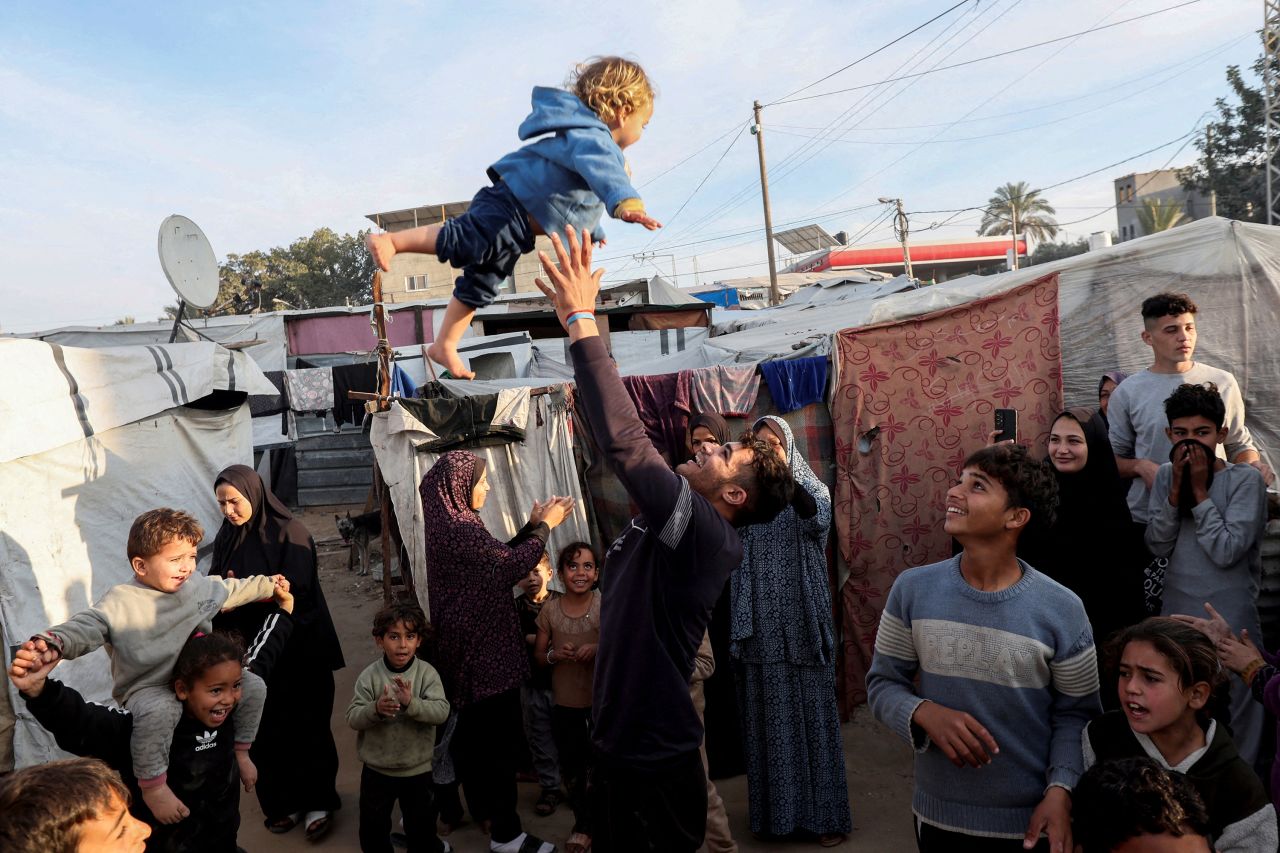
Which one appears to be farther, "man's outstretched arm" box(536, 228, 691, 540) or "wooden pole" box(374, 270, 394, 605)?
"wooden pole" box(374, 270, 394, 605)

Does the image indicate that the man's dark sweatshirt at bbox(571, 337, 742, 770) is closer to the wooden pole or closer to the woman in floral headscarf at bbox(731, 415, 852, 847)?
the wooden pole

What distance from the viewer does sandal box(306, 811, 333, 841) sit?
3.78 metres

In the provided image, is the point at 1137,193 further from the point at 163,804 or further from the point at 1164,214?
the point at 163,804

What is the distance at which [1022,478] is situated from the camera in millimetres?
1927

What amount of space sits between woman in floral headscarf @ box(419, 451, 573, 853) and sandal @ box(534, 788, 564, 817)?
40 centimetres

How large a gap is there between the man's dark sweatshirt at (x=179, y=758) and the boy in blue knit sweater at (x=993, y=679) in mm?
2154

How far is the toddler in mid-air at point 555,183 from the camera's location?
170 centimetres

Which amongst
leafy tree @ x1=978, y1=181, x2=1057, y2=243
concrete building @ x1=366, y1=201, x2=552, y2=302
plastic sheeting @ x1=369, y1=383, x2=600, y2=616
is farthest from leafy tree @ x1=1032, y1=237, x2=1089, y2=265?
plastic sheeting @ x1=369, y1=383, x2=600, y2=616

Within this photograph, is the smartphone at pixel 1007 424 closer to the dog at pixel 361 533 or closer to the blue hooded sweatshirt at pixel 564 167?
the blue hooded sweatshirt at pixel 564 167

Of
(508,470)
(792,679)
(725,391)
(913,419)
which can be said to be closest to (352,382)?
(508,470)

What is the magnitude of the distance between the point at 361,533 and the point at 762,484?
729cm

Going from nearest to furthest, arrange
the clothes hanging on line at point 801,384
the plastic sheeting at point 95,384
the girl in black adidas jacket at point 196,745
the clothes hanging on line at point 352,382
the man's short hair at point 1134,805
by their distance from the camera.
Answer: the man's short hair at point 1134,805 → the girl in black adidas jacket at point 196,745 → the plastic sheeting at point 95,384 → the clothes hanging on line at point 801,384 → the clothes hanging on line at point 352,382

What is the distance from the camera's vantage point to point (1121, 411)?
12.3ft

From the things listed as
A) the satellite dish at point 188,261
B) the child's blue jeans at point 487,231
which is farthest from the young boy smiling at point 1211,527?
the satellite dish at point 188,261
